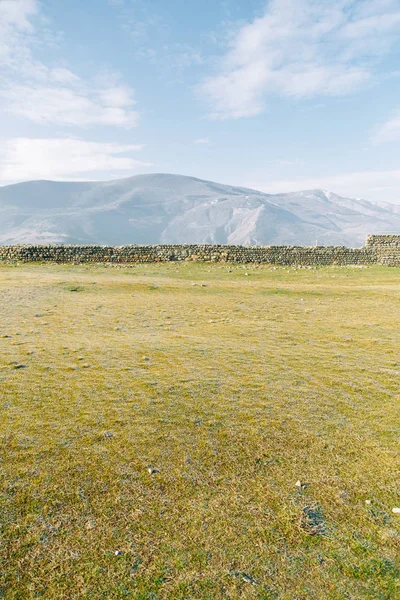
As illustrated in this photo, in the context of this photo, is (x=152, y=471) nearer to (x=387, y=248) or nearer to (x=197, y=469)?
(x=197, y=469)

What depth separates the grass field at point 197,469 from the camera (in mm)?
2760

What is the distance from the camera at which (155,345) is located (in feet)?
25.8

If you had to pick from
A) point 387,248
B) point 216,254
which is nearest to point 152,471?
point 216,254

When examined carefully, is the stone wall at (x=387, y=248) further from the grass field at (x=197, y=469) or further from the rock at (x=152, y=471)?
the rock at (x=152, y=471)

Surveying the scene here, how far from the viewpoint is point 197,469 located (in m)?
3.85

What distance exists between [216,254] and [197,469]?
30.2m

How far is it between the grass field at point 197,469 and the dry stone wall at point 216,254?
2403 centimetres

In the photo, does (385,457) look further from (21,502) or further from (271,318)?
(271,318)

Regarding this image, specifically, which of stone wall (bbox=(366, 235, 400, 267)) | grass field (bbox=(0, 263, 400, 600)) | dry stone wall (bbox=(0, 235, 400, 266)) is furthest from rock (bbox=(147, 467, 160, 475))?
stone wall (bbox=(366, 235, 400, 267))

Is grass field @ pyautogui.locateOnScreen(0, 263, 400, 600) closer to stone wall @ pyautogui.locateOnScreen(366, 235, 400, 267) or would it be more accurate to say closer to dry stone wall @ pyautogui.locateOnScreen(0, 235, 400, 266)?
dry stone wall @ pyautogui.locateOnScreen(0, 235, 400, 266)

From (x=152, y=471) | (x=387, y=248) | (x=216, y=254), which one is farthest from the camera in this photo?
(x=387, y=248)

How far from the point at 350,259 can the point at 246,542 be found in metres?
36.3

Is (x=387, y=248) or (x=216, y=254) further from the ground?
(x=387, y=248)

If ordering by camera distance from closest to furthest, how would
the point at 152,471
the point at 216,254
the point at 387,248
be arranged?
the point at 152,471 → the point at 216,254 → the point at 387,248
